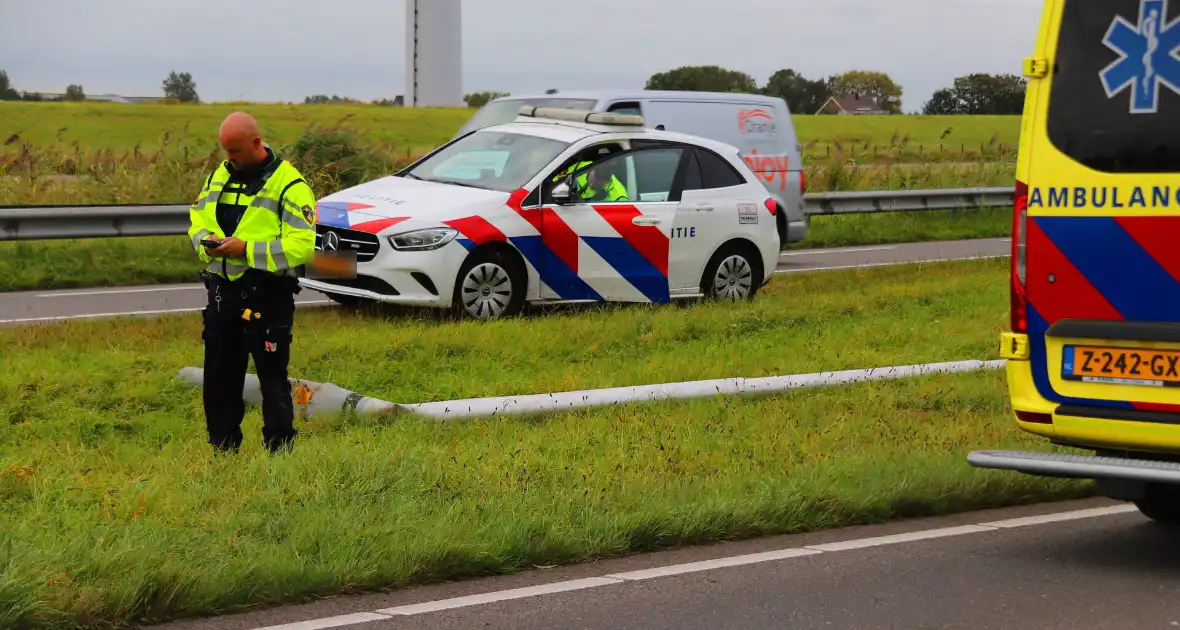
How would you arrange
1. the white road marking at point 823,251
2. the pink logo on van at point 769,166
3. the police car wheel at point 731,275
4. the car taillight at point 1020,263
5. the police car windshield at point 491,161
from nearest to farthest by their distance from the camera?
the car taillight at point 1020,263 → the police car windshield at point 491,161 → the police car wheel at point 731,275 → the pink logo on van at point 769,166 → the white road marking at point 823,251

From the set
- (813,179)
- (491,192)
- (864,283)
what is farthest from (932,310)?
(813,179)

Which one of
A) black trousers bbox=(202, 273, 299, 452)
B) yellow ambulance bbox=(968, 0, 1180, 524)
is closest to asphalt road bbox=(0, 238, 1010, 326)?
black trousers bbox=(202, 273, 299, 452)

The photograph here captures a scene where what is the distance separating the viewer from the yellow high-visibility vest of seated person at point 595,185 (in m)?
13.3

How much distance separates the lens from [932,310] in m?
13.9

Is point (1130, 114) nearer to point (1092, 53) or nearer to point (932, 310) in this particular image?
point (1092, 53)

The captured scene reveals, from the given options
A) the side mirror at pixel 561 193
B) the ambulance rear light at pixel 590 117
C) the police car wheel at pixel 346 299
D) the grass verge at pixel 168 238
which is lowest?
the police car wheel at pixel 346 299

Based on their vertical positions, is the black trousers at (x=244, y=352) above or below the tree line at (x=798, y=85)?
below

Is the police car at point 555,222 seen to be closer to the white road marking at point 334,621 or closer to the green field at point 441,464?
the green field at point 441,464

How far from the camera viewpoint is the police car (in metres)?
12.5

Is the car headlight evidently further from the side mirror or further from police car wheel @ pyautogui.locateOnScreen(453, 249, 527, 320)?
the side mirror

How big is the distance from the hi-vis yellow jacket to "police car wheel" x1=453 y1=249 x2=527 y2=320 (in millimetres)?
5172

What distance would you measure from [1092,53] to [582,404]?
142 inches

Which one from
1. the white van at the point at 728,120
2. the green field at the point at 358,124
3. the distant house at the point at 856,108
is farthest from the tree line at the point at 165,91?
the white van at the point at 728,120

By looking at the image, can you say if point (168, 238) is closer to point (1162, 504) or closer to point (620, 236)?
point (620, 236)
